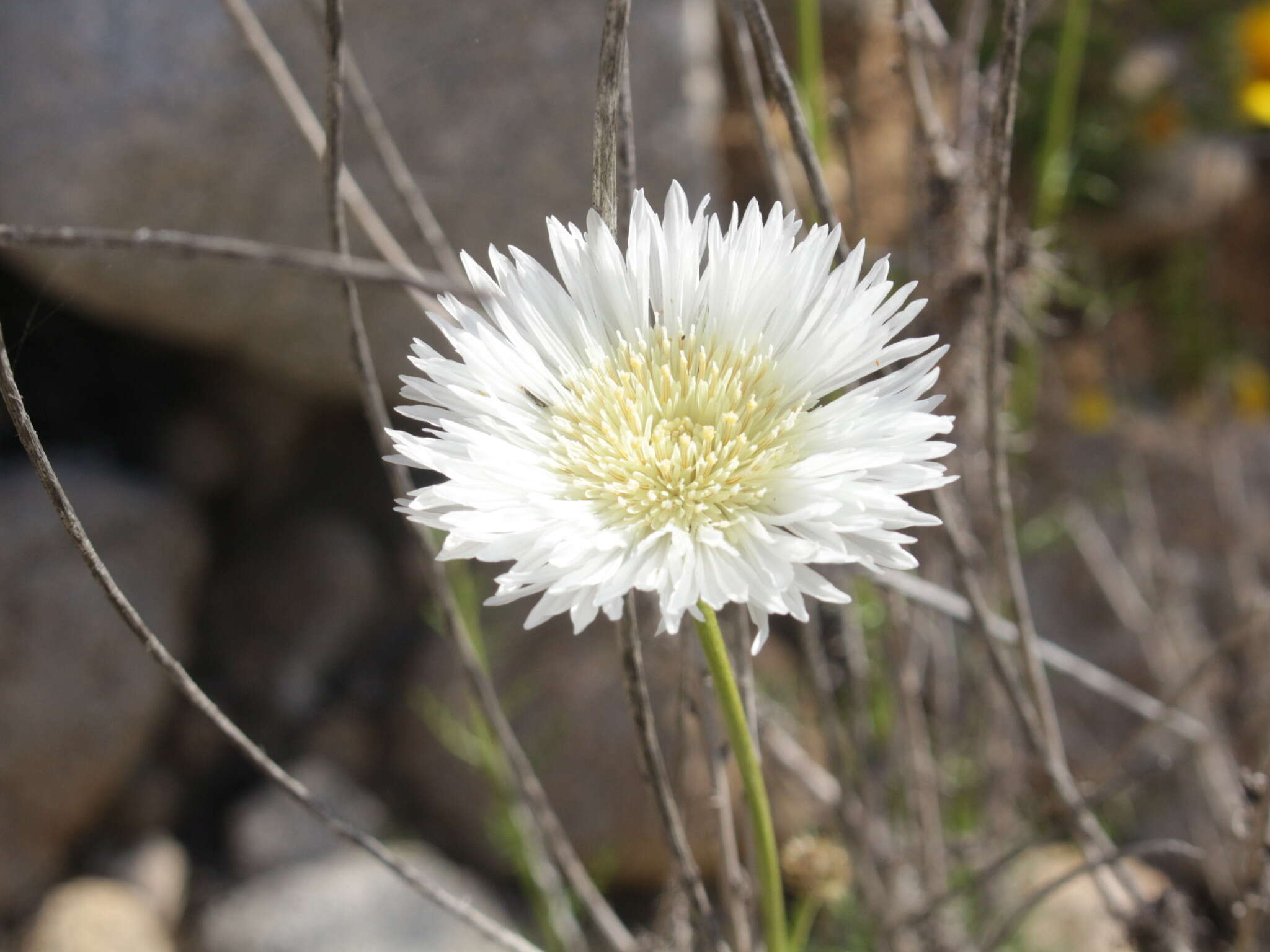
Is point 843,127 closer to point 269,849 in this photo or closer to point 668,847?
point 668,847

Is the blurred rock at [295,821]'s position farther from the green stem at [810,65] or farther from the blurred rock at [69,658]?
the green stem at [810,65]

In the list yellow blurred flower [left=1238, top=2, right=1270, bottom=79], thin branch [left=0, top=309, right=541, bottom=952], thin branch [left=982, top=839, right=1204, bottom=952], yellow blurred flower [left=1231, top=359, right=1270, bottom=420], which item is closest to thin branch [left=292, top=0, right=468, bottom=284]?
thin branch [left=0, top=309, right=541, bottom=952]

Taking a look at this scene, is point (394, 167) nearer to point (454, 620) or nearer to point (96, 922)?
point (454, 620)

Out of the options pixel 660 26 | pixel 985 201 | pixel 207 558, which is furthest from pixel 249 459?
pixel 985 201

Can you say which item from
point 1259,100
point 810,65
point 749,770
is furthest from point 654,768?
point 1259,100

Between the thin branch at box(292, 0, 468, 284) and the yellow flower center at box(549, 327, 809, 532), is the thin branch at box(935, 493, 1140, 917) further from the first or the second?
the thin branch at box(292, 0, 468, 284)
